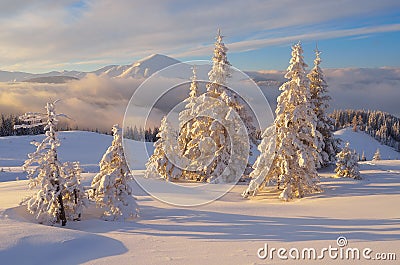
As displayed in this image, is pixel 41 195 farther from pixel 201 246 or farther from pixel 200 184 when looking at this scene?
pixel 200 184

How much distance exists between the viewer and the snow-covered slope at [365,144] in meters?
172

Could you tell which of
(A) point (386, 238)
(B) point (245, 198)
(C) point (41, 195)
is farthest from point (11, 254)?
(B) point (245, 198)

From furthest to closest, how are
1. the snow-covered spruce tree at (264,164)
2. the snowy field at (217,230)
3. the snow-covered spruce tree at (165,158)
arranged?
the snow-covered spruce tree at (165,158) < the snow-covered spruce tree at (264,164) < the snowy field at (217,230)

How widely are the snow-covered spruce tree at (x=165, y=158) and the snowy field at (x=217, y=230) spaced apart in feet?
16.1

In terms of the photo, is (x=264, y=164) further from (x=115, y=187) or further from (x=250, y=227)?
(x=115, y=187)

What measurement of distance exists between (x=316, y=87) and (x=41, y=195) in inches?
1103

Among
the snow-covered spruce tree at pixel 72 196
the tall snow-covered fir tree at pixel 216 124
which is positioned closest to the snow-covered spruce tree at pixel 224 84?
the tall snow-covered fir tree at pixel 216 124

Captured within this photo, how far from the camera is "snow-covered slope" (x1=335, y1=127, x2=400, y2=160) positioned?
17212 cm

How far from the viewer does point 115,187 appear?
18.2m

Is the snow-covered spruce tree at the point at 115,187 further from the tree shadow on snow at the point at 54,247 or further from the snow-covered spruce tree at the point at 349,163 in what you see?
the snow-covered spruce tree at the point at 349,163

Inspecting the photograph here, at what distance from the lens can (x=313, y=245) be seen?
38.2 feet

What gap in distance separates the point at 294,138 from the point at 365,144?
185117mm

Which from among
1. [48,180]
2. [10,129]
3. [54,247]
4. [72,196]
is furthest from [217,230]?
[10,129]

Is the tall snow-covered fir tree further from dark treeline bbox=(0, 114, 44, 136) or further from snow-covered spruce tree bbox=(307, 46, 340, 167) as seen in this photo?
dark treeline bbox=(0, 114, 44, 136)
